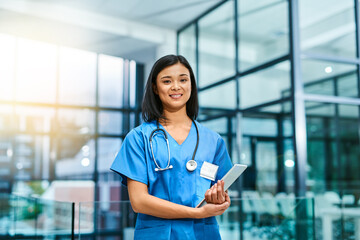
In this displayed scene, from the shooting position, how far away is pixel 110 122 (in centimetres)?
732

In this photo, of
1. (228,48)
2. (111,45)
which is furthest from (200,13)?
(111,45)

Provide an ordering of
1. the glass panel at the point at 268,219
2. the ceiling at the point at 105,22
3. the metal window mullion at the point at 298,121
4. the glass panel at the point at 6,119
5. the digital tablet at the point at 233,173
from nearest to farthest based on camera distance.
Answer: the digital tablet at the point at 233,173 → the glass panel at the point at 268,219 → the metal window mullion at the point at 298,121 → the ceiling at the point at 105,22 → the glass panel at the point at 6,119

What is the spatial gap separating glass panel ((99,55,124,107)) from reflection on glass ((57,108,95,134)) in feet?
1.08

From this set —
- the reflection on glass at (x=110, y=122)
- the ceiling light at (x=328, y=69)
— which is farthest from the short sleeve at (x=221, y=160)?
the reflection on glass at (x=110, y=122)

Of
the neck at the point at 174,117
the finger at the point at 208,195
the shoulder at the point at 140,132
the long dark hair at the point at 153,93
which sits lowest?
the finger at the point at 208,195

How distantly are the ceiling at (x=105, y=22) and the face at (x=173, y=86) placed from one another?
4779 mm

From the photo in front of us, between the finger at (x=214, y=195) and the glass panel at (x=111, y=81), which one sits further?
the glass panel at (x=111, y=81)

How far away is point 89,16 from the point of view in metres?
6.09

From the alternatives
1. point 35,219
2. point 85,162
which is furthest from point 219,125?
point 35,219

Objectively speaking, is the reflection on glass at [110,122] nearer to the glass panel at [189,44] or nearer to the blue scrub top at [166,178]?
the glass panel at [189,44]

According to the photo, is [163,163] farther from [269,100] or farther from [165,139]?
[269,100]

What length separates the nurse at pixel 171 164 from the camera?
1.07 meters

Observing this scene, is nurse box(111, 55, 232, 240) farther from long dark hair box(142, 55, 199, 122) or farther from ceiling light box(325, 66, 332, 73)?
ceiling light box(325, 66, 332, 73)

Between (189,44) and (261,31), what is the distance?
5.40ft
